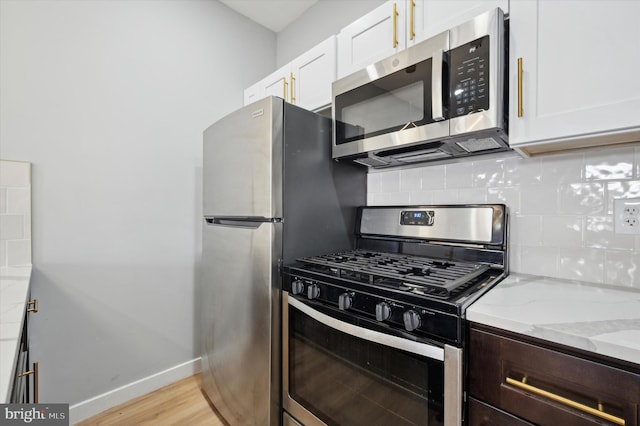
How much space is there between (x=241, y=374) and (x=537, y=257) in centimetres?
146

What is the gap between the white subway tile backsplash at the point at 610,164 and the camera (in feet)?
3.46

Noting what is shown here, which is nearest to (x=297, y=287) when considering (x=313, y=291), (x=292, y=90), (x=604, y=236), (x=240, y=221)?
(x=313, y=291)

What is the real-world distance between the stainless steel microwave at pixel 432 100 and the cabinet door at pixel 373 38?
0.40 feet

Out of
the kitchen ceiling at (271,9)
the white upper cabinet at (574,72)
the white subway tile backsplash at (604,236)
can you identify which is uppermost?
the kitchen ceiling at (271,9)

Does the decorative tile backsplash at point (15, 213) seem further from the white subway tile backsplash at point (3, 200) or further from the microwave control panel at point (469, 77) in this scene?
the microwave control panel at point (469, 77)

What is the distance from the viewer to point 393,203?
173 centimetres

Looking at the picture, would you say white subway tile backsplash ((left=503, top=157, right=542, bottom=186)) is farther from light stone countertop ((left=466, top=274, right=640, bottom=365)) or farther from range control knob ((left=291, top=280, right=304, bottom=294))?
range control knob ((left=291, top=280, right=304, bottom=294))

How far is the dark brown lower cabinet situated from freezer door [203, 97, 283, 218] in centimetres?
92

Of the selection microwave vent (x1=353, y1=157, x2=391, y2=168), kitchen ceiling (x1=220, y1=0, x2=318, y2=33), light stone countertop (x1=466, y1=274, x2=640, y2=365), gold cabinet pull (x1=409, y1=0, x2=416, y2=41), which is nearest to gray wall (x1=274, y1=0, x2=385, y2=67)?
kitchen ceiling (x1=220, y1=0, x2=318, y2=33)

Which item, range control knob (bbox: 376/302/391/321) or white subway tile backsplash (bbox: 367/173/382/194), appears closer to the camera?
range control knob (bbox: 376/302/391/321)

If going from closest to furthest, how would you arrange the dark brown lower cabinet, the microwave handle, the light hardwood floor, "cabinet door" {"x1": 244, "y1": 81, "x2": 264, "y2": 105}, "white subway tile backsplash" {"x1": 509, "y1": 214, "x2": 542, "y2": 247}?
the dark brown lower cabinet, the microwave handle, "white subway tile backsplash" {"x1": 509, "y1": 214, "x2": 542, "y2": 247}, the light hardwood floor, "cabinet door" {"x1": 244, "y1": 81, "x2": 264, "y2": 105}

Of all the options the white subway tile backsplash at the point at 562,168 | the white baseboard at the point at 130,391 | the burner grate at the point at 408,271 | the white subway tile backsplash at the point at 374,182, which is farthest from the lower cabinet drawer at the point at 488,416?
the white baseboard at the point at 130,391

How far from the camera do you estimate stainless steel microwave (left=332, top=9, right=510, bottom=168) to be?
1037 mm

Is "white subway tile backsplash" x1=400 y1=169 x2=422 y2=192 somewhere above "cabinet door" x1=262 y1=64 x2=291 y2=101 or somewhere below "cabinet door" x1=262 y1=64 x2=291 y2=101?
below
